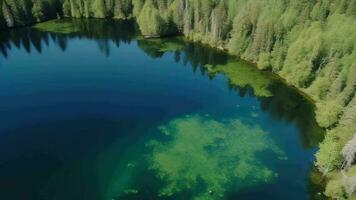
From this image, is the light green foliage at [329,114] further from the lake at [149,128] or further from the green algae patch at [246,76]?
the green algae patch at [246,76]

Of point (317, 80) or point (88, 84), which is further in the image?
point (88, 84)

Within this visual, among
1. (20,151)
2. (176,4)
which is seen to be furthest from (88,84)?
(176,4)

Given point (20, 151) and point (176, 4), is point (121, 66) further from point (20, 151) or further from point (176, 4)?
point (20, 151)

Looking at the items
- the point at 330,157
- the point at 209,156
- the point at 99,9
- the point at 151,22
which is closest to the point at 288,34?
the point at 151,22

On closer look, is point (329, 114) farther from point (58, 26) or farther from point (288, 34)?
point (58, 26)

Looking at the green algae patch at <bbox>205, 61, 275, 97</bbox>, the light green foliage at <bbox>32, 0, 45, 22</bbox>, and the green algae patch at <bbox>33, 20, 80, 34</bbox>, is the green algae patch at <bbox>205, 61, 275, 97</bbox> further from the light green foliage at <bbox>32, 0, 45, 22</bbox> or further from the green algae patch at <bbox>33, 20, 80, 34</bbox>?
the light green foliage at <bbox>32, 0, 45, 22</bbox>

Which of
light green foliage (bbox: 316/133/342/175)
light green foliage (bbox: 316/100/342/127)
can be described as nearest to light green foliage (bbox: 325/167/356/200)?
light green foliage (bbox: 316/133/342/175)

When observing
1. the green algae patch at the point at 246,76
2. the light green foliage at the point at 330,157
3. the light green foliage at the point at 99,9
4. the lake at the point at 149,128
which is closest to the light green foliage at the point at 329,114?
the lake at the point at 149,128
